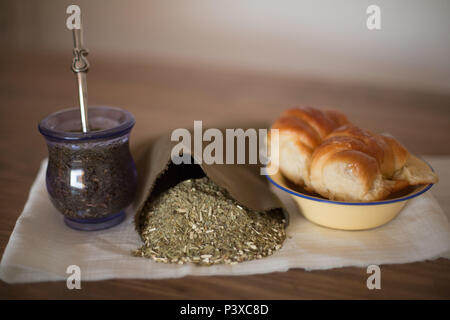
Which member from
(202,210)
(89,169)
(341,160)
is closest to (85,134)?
(89,169)

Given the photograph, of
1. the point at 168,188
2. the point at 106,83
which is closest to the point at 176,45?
the point at 106,83

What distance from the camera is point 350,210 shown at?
1.06 meters

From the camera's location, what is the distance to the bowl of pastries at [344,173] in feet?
3.38

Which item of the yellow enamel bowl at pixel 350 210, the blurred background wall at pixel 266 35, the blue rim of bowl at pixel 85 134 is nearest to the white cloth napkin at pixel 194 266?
the yellow enamel bowl at pixel 350 210

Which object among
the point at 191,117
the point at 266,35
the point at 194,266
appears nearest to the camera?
the point at 194,266

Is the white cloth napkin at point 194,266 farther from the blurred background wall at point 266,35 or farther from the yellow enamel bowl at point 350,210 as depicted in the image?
→ the blurred background wall at point 266,35

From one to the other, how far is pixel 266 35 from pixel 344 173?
2.07 m

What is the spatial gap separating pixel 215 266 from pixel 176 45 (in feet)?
7.99

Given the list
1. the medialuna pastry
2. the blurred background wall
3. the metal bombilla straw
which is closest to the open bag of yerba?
the medialuna pastry

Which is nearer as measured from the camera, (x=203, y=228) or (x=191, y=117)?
(x=203, y=228)

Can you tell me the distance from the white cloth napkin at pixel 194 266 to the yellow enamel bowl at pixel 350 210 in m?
0.02

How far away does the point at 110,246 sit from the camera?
1049 millimetres

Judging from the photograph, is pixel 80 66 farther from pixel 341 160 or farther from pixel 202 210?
pixel 341 160

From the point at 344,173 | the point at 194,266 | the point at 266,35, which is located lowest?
the point at 194,266
